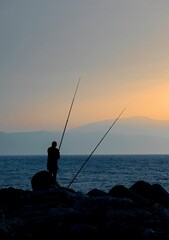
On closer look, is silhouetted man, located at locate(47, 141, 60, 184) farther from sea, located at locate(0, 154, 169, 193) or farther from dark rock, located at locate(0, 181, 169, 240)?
dark rock, located at locate(0, 181, 169, 240)

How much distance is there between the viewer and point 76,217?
11328mm

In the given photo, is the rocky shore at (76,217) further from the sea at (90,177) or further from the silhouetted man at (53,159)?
the silhouetted man at (53,159)

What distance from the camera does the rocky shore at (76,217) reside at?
10336 millimetres

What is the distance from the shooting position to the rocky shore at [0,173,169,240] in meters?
10.3

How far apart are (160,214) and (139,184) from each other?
463 centimetres

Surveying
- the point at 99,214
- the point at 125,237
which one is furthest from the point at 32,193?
the point at 125,237

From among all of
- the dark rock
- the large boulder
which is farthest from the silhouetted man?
the dark rock

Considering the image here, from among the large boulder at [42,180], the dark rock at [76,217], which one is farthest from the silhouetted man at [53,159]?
the dark rock at [76,217]

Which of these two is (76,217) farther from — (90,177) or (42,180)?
(90,177)

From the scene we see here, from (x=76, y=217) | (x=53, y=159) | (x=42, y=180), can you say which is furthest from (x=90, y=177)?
(x=76, y=217)

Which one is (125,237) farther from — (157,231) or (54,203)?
(54,203)

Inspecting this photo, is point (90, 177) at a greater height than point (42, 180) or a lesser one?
lesser

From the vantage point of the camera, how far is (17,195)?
560 inches

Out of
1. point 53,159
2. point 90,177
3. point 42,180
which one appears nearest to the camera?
point 42,180
